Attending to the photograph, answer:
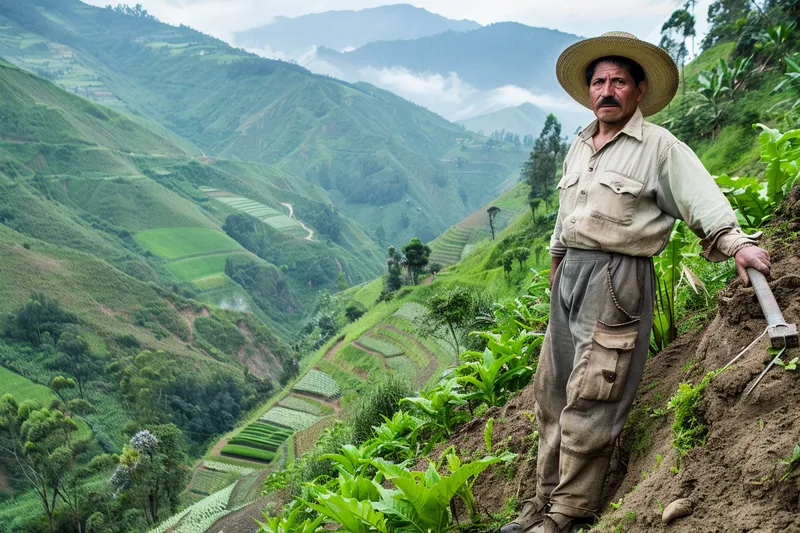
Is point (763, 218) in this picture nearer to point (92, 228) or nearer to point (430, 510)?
point (430, 510)

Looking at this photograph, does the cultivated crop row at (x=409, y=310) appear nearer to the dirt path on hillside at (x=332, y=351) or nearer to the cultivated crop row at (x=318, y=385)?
the dirt path on hillside at (x=332, y=351)

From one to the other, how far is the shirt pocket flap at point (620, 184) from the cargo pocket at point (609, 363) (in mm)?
498

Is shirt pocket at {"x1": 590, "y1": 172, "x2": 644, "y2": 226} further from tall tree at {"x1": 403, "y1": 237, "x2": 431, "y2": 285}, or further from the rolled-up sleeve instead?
tall tree at {"x1": 403, "y1": 237, "x2": 431, "y2": 285}

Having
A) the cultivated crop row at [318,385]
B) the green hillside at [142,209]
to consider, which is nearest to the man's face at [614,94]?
the cultivated crop row at [318,385]

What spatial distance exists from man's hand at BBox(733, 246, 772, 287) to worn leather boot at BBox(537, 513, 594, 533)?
112 cm

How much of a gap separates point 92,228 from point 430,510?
94044 mm

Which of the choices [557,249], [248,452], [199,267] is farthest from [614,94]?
[199,267]

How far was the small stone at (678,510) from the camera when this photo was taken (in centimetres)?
176

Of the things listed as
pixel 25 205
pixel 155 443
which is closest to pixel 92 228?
pixel 25 205

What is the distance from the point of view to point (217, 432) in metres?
50.5

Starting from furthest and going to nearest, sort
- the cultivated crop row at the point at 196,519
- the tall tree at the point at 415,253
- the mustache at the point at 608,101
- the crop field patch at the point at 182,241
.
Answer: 1. the crop field patch at the point at 182,241
2. the tall tree at the point at 415,253
3. the cultivated crop row at the point at 196,519
4. the mustache at the point at 608,101

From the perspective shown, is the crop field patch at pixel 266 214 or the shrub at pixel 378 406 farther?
the crop field patch at pixel 266 214

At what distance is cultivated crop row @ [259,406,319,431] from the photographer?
119 feet

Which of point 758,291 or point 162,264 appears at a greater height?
point 758,291
